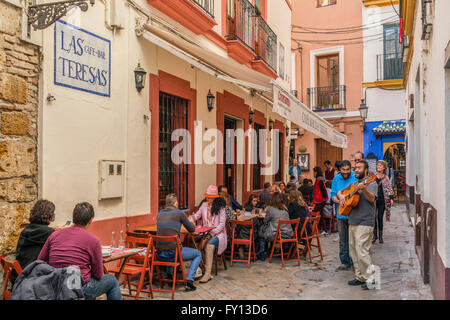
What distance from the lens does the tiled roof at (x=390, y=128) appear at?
15.9 m

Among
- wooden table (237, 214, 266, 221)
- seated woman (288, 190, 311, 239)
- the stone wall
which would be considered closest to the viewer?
the stone wall

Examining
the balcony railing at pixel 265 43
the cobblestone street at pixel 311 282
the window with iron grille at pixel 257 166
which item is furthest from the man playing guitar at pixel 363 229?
the window with iron grille at pixel 257 166

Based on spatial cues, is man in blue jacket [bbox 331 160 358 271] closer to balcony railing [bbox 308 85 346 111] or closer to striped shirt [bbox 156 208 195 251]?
striped shirt [bbox 156 208 195 251]

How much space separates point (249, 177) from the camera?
437 inches

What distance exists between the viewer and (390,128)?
16.1m

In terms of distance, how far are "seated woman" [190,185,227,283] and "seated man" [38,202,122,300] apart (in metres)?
2.46

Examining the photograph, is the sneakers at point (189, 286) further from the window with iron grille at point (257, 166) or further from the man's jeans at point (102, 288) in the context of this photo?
the window with iron grille at point (257, 166)

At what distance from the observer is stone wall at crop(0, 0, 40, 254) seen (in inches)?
164

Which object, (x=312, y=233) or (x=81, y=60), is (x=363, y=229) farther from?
(x=81, y=60)

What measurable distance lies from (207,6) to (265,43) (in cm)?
353

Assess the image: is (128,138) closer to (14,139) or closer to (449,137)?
(14,139)

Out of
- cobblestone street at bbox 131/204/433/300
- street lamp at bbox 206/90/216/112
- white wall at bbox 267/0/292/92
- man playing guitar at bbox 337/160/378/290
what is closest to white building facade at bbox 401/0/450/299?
cobblestone street at bbox 131/204/433/300

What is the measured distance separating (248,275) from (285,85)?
9.54 meters
